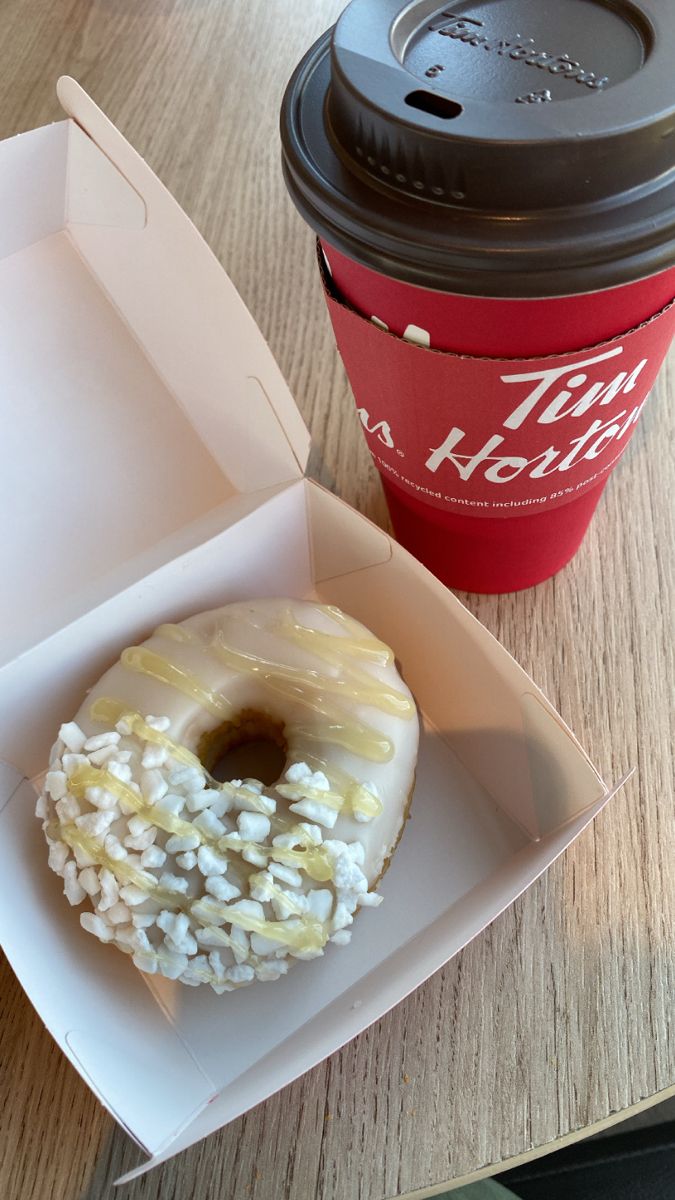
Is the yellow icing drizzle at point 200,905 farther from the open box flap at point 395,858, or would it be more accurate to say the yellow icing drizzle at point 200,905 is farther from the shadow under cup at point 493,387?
the shadow under cup at point 493,387

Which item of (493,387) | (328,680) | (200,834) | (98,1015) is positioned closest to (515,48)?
(493,387)

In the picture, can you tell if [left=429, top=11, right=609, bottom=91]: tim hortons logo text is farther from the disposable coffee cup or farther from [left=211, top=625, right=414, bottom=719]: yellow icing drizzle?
[left=211, top=625, right=414, bottom=719]: yellow icing drizzle

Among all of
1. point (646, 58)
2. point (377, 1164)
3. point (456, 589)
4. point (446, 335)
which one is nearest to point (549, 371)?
point (446, 335)

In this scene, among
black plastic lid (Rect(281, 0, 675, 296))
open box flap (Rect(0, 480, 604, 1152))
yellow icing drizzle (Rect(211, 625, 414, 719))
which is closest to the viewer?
black plastic lid (Rect(281, 0, 675, 296))

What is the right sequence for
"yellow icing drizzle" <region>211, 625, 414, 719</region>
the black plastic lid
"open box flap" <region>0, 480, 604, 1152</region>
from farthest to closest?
"yellow icing drizzle" <region>211, 625, 414, 719</region> → "open box flap" <region>0, 480, 604, 1152</region> → the black plastic lid

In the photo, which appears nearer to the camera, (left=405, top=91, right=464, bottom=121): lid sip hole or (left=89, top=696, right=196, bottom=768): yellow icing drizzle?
(left=405, top=91, right=464, bottom=121): lid sip hole

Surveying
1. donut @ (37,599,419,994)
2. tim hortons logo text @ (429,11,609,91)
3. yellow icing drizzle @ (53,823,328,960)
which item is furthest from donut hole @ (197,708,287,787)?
tim hortons logo text @ (429,11,609,91)

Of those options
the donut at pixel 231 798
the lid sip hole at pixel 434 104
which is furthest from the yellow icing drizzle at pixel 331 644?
the lid sip hole at pixel 434 104
